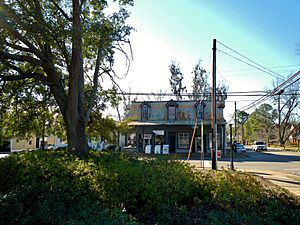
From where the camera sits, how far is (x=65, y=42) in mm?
11992

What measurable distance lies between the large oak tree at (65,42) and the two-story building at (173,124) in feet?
73.6

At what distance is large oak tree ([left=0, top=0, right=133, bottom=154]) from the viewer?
922cm

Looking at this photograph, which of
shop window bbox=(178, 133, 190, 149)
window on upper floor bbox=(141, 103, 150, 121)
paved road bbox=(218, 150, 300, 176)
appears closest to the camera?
paved road bbox=(218, 150, 300, 176)

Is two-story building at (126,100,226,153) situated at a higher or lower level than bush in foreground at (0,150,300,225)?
higher

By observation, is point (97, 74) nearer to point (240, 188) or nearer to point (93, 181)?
point (93, 181)

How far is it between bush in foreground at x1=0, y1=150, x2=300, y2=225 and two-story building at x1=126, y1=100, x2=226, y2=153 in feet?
90.1

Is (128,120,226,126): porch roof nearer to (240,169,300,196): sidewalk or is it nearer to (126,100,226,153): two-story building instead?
(126,100,226,153): two-story building

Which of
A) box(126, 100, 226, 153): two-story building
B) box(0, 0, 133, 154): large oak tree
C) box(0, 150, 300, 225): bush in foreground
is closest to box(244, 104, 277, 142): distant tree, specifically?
box(126, 100, 226, 153): two-story building

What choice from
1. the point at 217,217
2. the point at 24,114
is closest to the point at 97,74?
the point at 24,114

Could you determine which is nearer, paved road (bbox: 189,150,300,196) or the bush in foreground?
the bush in foreground

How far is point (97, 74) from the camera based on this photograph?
523 inches

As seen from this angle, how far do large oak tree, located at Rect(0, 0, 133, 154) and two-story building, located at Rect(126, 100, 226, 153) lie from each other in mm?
22437

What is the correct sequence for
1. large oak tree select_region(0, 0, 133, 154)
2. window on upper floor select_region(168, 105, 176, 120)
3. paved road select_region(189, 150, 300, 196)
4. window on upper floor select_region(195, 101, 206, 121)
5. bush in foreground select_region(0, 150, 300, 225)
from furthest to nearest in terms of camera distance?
window on upper floor select_region(168, 105, 176, 120) < window on upper floor select_region(195, 101, 206, 121) < paved road select_region(189, 150, 300, 196) < large oak tree select_region(0, 0, 133, 154) < bush in foreground select_region(0, 150, 300, 225)

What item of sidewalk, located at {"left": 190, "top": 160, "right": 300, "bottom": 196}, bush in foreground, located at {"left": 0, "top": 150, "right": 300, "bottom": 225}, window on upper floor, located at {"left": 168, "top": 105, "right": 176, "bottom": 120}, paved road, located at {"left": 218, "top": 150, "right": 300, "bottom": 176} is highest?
window on upper floor, located at {"left": 168, "top": 105, "right": 176, "bottom": 120}
